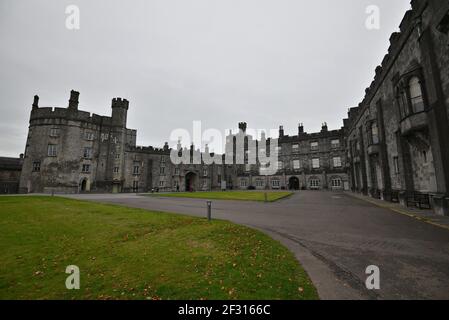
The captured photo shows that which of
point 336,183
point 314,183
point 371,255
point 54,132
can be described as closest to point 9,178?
point 54,132

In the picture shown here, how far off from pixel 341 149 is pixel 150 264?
4830 centimetres

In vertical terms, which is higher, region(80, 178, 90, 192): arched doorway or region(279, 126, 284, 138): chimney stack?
region(279, 126, 284, 138): chimney stack

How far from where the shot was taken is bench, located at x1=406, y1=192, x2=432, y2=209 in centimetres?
1259

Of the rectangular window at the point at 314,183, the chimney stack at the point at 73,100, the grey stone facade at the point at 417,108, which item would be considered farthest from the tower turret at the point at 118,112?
the rectangular window at the point at 314,183

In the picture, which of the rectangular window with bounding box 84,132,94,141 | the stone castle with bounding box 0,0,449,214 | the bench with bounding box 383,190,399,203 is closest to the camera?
the stone castle with bounding box 0,0,449,214

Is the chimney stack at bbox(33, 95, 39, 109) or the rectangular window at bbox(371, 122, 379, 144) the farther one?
the chimney stack at bbox(33, 95, 39, 109)

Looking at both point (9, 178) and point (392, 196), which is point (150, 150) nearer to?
point (9, 178)

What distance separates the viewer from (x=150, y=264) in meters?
4.59

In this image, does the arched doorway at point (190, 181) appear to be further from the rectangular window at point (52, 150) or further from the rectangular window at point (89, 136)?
the rectangular window at point (52, 150)

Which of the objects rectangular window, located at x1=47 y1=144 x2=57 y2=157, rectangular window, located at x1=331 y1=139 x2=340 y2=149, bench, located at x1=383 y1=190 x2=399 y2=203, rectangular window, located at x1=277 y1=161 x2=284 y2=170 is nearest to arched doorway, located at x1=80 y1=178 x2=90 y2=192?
rectangular window, located at x1=47 y1=144 x2=57 y2=157

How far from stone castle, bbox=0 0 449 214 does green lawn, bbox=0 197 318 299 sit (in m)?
11.2

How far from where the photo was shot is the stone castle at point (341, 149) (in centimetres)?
1080

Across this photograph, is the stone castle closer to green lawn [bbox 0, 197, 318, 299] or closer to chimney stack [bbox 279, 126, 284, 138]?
chimney stack [bbox 279, 126, 284, 138]

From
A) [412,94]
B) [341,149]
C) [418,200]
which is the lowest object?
[418,200]
